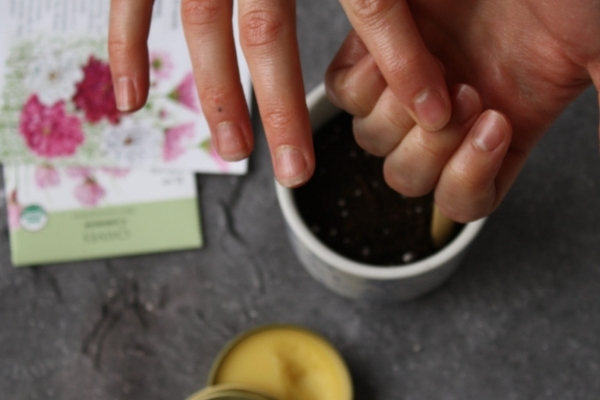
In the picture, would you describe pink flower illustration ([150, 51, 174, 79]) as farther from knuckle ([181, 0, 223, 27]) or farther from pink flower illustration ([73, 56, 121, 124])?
knuckle ([181, 0, 223, 27])

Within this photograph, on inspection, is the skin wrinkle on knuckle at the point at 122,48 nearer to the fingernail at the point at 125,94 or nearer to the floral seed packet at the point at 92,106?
the fingernail at the point at 125,94

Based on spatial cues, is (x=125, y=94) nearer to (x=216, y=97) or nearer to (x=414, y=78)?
(x=216, y=97)

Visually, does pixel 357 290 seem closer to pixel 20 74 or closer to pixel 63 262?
pixel 63 262

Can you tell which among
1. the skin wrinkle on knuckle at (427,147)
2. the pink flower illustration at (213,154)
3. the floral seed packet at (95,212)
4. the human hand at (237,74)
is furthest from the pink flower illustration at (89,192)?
the skin wrinkle on knuckle at (427,147)

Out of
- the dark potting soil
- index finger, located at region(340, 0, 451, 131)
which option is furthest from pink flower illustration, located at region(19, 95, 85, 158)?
index finger, located at region(340, 0, 451, 131)

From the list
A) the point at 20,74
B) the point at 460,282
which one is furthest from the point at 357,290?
the point at 20,74

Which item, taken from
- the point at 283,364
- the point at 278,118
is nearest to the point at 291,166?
the point at 278,118

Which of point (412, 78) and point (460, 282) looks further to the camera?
point (460, 282)
